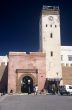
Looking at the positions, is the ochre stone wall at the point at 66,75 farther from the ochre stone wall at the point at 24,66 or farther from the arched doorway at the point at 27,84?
the arched doorway at the point at 27,84

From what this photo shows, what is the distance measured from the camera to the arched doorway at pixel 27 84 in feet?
174

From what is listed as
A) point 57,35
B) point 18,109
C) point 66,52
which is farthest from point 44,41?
point 18,109

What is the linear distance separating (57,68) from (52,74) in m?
1.35

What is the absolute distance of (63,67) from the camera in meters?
55.7

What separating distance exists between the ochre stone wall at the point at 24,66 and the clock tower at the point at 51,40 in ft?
5.57

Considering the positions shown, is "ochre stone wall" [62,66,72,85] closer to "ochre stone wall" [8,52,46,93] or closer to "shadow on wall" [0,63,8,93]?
"ochre stone wall" [8,52,46,93]

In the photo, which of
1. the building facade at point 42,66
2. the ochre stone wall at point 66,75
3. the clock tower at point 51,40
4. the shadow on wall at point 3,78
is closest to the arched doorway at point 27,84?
the building facade at point 42,66

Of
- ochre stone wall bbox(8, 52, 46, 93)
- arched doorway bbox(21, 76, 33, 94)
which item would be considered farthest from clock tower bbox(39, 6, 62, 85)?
arched doorway bbox(21, 76, 33, 94)

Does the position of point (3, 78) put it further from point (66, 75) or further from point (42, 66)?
point (66, 75)

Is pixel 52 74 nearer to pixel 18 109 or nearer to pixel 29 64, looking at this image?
pixel 29 64

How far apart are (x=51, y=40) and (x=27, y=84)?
899 cm

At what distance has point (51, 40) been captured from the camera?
55.2m

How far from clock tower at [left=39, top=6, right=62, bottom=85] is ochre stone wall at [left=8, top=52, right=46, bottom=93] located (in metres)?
1.70

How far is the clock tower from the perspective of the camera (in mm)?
53938
